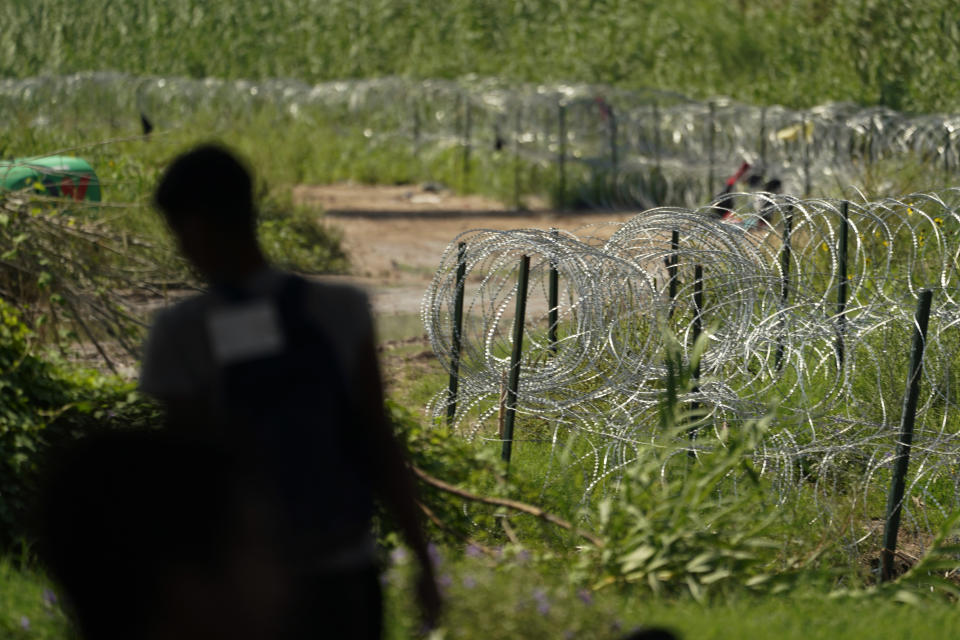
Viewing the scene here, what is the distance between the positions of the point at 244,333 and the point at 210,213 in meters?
0.27

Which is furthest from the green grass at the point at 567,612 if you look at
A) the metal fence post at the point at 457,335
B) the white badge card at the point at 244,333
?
the metal fence post at the point at 457,335

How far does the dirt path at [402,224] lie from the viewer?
14711 millimetres

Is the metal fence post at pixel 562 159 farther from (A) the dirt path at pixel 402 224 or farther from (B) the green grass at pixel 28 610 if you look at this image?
(B) the green grass at pixel 28 610

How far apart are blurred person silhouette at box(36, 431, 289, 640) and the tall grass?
990 inches

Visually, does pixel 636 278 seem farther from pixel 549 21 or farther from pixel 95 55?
pixel 95 55

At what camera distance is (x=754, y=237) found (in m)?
7.47

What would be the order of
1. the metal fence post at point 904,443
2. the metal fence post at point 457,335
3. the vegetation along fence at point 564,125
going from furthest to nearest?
the vegetation along fence at point 564,125
the metal fence post at point 457,335
the metal fence post at point 904,443

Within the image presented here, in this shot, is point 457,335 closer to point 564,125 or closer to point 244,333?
point 244,333

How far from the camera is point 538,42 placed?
108 feet

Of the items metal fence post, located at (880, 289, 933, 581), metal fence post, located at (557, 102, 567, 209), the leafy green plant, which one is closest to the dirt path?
metal fence post, located at (557, 102, 567, 209)

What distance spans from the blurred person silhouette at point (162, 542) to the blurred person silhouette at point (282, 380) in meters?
0.06

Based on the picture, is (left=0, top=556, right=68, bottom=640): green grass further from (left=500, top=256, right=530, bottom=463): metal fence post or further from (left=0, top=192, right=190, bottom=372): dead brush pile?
(left=0, top=192, right=190, bottom=372): dead brush pile

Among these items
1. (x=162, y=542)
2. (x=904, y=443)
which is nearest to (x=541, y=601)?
(x=162, y=542)

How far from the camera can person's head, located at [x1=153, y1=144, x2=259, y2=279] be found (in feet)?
8.08
